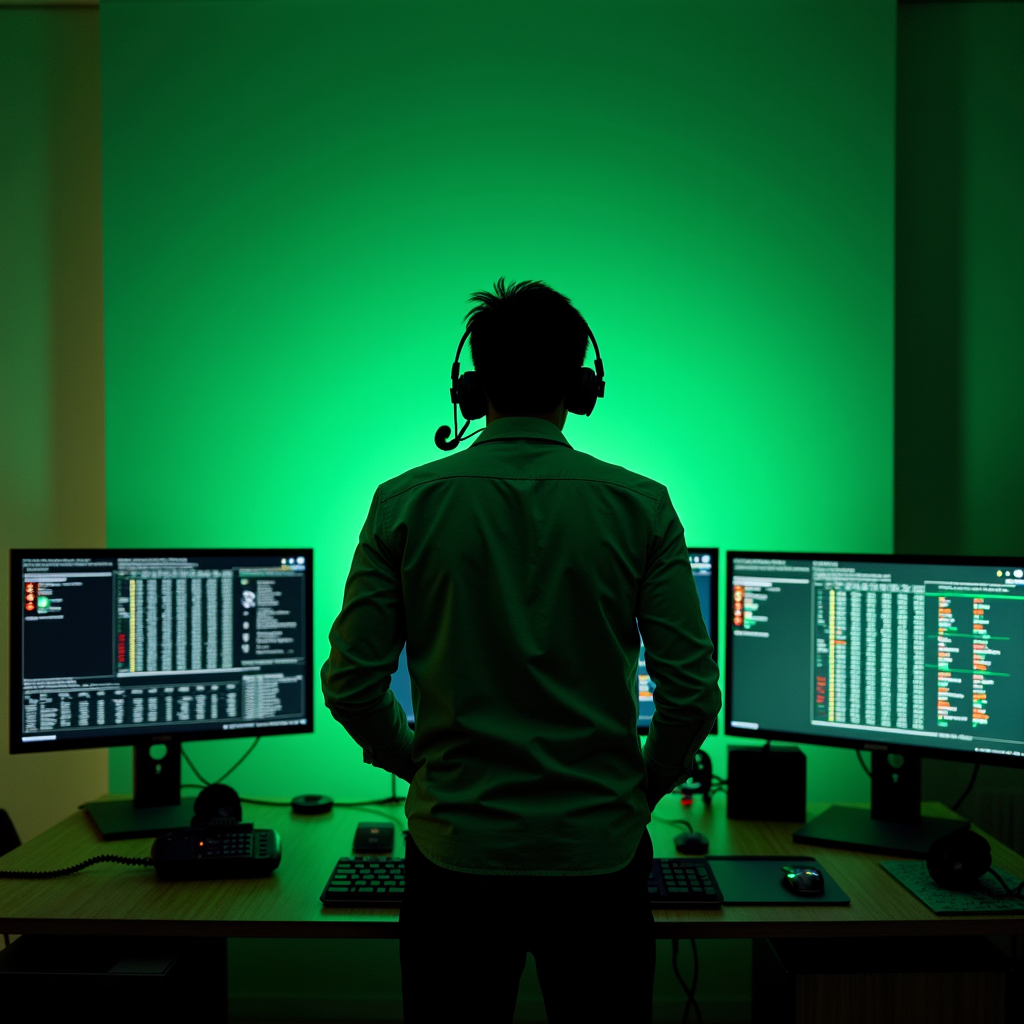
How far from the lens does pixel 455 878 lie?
120 cm

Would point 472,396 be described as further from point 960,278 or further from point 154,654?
point 960,278

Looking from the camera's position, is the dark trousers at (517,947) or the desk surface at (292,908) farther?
the desk surface at (292,908)

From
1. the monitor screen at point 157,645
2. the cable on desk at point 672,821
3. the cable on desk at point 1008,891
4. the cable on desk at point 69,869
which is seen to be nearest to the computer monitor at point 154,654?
the monitor screen at point 157,645

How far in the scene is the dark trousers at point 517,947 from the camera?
1.18m

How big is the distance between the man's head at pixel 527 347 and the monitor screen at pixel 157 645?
880mm

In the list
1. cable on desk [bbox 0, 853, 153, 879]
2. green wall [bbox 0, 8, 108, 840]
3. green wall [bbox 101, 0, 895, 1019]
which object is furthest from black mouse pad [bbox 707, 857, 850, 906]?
green wall [bbox 0, 8, 108, 840]

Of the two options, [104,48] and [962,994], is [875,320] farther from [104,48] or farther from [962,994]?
[104,48]

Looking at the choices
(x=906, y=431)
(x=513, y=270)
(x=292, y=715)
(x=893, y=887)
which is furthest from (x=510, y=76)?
(x=893, y=887)

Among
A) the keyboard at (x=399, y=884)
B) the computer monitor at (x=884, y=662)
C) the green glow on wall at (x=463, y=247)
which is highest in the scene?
the green glow on wall at (x=463, y=247)

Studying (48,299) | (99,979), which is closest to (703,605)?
(99,979)

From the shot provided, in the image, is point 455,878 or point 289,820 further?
point 289,820

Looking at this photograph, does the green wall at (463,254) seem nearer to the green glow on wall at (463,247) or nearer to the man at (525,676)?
the green glow on wall at (463,247)

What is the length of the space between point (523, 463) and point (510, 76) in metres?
1.55

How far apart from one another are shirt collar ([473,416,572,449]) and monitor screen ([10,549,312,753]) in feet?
2.80
